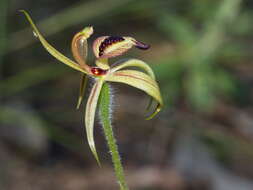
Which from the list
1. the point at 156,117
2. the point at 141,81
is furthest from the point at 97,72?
the point at 156,117

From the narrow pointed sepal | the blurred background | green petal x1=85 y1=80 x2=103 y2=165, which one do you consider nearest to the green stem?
green petal x1=85 y1=80 x2=103 y2=165

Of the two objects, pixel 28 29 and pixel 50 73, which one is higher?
pixel 28 29

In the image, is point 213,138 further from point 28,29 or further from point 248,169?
point 28,29

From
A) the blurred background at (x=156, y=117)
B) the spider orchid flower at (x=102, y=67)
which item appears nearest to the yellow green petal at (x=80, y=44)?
the spider orchid flower at (x=102, y=67)

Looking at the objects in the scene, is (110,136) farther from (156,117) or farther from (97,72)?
(156,117)


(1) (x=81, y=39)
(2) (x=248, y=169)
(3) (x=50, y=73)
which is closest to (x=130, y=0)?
(3) (x=50, y=73)

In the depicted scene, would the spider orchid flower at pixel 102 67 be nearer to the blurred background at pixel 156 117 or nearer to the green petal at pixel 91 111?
the green petal at pixel 91 111
